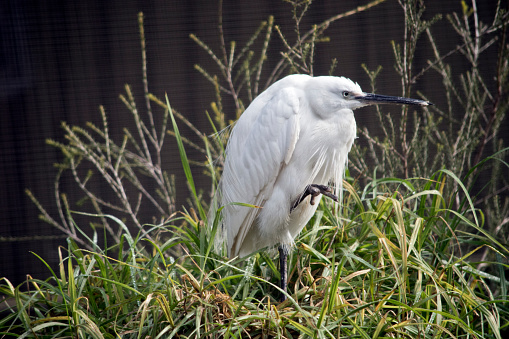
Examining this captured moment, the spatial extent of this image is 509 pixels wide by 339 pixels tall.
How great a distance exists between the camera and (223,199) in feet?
3.68

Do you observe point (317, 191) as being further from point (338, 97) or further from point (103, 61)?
point (103, 61)

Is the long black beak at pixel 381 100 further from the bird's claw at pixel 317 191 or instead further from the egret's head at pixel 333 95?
the bird's claw at pixel 317 191

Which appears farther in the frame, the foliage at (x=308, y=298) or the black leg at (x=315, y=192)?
the black leg at (x=315, y=192)

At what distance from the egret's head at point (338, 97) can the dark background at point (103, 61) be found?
2.33 feet

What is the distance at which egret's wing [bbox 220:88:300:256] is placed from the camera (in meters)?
0.95

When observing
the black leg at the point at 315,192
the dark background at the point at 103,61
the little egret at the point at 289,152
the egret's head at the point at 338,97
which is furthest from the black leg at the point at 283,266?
the dark background at the point at 103,61

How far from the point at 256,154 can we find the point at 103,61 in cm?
86

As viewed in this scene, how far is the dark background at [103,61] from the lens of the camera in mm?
1500

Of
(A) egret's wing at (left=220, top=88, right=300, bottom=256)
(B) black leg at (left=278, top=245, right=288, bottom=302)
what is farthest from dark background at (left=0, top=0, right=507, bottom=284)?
(B) black leg at (left=278, top=245, right=288, bottom=302)

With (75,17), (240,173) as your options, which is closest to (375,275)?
(240,173)

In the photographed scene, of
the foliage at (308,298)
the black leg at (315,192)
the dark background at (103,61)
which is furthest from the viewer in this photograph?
the dark background at (103,61)

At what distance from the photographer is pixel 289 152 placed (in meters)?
0.94

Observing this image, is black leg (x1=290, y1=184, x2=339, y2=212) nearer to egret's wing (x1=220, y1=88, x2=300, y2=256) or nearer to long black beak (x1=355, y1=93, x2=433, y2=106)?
egret's wing (x1=220, y1=88, x2=300, y2=256)

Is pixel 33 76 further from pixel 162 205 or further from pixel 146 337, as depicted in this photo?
pixel 146 337
